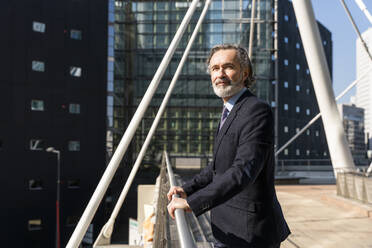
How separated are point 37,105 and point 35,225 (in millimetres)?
9026

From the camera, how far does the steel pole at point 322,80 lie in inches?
327

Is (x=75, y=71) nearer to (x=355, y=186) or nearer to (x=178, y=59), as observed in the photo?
(x=178, y=59)

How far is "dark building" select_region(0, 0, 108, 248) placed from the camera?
83.5 ft

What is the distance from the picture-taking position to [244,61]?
192 centimetres

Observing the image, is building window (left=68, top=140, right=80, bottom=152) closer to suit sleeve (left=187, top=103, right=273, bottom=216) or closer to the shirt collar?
the shirt collar

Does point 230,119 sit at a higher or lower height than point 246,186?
higher

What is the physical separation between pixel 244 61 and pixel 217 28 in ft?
→ 108

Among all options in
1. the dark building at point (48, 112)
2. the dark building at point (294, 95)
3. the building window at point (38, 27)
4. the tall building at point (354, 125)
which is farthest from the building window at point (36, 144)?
the tall building at point (354, 125)

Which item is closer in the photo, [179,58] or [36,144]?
[36,144]

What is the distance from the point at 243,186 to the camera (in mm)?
1515

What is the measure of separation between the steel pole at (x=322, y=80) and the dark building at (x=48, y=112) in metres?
22.9

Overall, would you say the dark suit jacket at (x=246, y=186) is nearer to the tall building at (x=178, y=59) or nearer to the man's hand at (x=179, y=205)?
the man's hand at (x=179, y=205)

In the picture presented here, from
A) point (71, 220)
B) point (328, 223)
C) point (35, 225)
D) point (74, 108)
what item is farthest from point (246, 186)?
point (71, 220)

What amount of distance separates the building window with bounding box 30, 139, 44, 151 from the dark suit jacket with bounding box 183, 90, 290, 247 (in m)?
27.2
